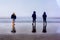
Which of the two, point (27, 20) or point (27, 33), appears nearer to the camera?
point (27, 33)

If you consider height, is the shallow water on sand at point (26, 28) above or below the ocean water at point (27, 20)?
below

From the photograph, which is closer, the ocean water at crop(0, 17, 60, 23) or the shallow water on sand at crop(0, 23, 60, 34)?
the shallow water on sand at crop(0, 23, 60, 34)

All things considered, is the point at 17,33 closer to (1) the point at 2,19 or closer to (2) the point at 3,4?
(1) the point at 2,19

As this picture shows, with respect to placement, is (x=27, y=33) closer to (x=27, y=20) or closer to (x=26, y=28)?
(x=26, y=28)

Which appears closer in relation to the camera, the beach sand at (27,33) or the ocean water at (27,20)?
the beach sand at (27,33)

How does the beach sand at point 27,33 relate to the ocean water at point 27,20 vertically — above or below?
below

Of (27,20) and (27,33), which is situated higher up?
(27,20)

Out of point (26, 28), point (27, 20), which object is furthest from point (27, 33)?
point (27, 20)

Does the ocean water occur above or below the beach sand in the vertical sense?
above

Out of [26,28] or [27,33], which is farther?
[26,28]

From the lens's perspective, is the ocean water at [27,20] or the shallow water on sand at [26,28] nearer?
the shallow water on sand at [26,28]

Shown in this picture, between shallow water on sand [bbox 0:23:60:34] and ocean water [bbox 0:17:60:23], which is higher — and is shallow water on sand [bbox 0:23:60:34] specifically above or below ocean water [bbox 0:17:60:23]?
below
